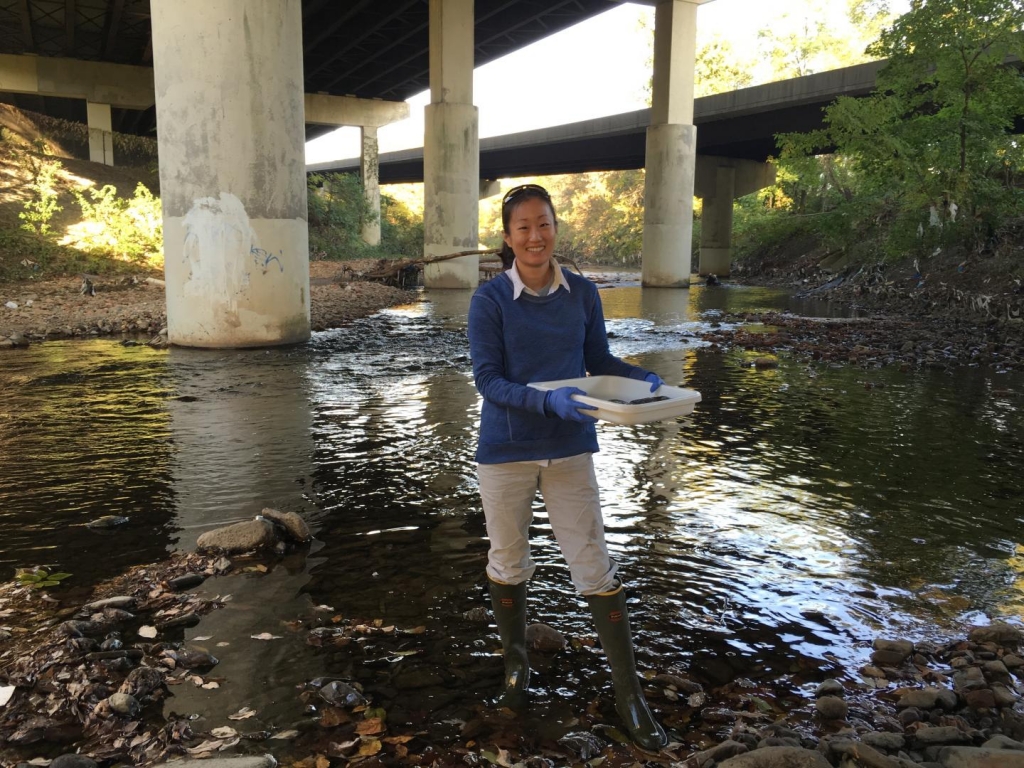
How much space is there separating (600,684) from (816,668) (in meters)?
0.95

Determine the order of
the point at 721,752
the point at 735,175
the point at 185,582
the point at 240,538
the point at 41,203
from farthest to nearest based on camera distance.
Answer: the point at 735,175 < the point at 41,203 < the point at 240,538 < the point at 185,582 < the point at 721,752

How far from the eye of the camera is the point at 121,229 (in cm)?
2281

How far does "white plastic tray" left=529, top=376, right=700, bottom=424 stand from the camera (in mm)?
2699

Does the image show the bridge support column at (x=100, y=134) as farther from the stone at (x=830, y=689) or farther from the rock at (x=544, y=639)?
the stone at (x=830, y=689)

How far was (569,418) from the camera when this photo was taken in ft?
9.12

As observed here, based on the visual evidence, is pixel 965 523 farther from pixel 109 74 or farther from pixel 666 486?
pixel 109 74

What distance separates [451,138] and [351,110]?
2399 cm

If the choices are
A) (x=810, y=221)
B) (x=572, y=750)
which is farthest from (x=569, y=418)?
(x=810, y=221)

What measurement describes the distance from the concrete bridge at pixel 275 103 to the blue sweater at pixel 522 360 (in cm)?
939

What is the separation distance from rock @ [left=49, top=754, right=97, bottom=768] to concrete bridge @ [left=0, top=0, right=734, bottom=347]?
9.68 meters

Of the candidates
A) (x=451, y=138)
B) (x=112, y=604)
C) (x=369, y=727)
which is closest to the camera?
(x=369, y=727)

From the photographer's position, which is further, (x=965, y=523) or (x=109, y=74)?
(x=109, y=74)

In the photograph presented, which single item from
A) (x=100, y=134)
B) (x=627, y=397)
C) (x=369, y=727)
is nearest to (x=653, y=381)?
(x=627, y=397)

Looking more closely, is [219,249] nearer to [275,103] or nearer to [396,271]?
[275,103]
